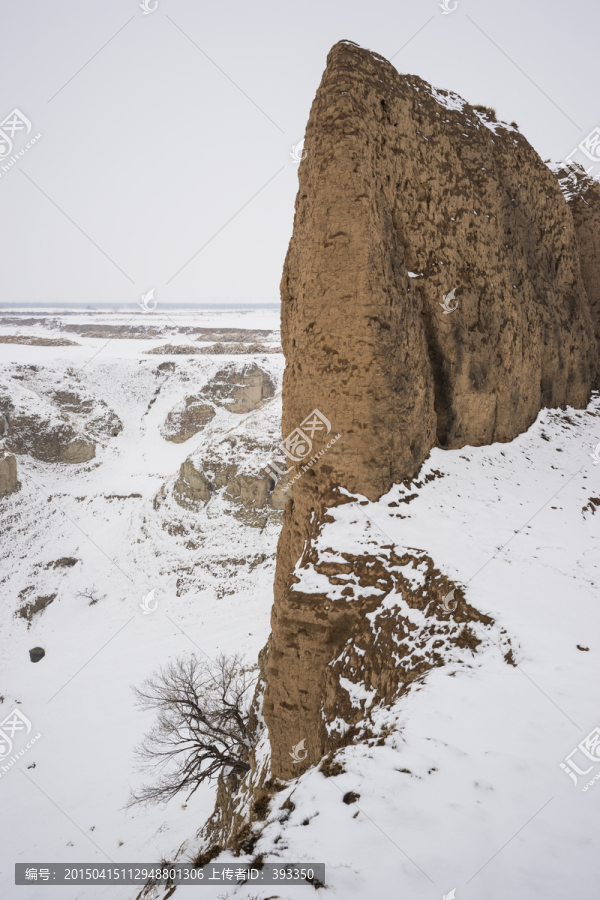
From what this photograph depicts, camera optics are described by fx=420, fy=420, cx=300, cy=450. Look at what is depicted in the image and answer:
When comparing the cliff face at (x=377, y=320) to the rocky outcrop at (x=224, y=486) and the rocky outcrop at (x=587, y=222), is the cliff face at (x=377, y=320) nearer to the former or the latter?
the rocky outcrop at (x=587, y=222)

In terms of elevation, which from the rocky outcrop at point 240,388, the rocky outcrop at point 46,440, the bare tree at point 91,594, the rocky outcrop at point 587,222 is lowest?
the bare tree at point 91,594

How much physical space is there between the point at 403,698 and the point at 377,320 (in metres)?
6.14

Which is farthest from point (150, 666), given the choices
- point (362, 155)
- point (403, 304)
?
point (362, 155)

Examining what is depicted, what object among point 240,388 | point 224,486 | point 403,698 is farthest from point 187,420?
point 403,698

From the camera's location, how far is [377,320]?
782cm

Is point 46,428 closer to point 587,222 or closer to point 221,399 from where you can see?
point 221,399

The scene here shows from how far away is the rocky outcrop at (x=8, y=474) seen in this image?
101ft

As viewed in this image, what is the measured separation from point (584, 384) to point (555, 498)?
7.76m

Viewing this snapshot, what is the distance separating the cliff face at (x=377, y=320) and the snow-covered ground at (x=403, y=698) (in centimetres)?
106

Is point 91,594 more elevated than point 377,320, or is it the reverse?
point 377,320

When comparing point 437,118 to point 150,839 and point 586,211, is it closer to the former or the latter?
point 586,211

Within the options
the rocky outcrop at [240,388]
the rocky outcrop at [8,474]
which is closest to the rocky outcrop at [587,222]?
the rocky outcrop at [240,388]

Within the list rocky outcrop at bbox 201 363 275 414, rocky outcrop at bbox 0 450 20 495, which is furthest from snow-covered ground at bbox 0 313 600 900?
rocky outcrop at bbox 201 363 275 414

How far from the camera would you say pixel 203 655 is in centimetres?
1980
